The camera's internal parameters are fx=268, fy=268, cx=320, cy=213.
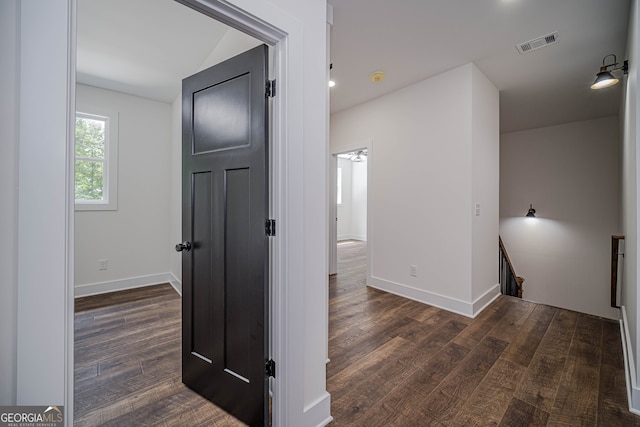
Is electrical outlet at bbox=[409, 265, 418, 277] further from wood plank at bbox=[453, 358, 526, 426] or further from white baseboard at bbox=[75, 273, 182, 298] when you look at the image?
white baseboard at bbox=[75, 273, 182, 298]

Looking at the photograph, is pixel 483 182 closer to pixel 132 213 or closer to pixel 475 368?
pixel 475 368

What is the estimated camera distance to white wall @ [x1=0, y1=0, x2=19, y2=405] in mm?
703

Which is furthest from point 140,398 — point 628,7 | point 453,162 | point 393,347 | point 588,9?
point 628,7

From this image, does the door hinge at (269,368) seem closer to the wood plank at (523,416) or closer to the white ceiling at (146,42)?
the wood plank at (523,416)

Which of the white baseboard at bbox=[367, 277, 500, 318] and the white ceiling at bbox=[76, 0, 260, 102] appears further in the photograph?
the white baseboard at bbox=[367, 277, 500, 318]

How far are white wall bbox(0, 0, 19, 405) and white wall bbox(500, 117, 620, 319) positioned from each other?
677 centimetres

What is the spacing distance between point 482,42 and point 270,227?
2680mm

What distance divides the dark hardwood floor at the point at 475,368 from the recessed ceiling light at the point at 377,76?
2752 millimetres

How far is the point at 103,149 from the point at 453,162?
4664mm

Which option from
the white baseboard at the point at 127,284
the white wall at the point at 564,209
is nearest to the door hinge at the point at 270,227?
the white baseboard at the point at 127,284

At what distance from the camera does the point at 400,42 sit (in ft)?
8.24

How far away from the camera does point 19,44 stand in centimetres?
72

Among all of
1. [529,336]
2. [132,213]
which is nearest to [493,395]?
[529,336]

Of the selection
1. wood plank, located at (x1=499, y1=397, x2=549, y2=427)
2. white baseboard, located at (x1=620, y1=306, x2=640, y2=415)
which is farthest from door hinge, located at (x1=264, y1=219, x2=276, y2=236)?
white baseboard, located at (x1=620, y1=306, x2=640, y2=415)
